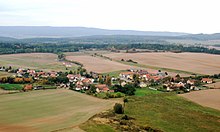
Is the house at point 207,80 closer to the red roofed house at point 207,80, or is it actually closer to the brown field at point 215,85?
the red roofed house at point 207,80

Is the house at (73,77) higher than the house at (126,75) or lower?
higher

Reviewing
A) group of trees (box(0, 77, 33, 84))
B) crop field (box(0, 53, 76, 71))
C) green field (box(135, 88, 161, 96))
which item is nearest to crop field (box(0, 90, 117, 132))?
green field (box(135, 88, 161, 96))

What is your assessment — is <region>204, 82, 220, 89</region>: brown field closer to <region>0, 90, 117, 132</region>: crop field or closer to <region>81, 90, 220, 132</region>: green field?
<region>81, 90, 220, 132</region>: green field

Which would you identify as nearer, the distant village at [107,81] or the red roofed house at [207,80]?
the distant village at [107,81]

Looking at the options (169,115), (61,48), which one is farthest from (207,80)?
(61,48)

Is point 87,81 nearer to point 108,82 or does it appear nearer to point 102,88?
point 108,82

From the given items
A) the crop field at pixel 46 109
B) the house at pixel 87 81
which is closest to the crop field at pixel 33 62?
the house at pixel 87 81
